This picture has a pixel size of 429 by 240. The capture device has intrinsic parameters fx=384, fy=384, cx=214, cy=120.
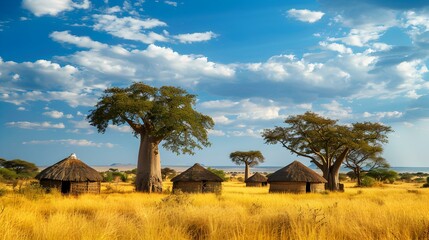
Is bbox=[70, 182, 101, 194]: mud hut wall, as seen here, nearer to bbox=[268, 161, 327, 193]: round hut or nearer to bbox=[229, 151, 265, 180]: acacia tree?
bbox=[268, 161, 327, 193]: round hut

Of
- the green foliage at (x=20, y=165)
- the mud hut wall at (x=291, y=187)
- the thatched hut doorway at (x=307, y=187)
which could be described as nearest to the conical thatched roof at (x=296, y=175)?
the mud hut wall at (x=291, y=187)

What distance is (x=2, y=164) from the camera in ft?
182

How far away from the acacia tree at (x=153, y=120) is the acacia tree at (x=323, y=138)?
33.9 feet

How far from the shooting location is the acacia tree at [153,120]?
88.1ft

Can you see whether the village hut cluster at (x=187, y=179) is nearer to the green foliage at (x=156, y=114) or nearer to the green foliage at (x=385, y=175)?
the green foliage at (x=156, y=114)

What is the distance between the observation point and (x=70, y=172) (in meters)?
25.2

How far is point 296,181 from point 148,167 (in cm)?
1201

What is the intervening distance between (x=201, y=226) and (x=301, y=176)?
24.9m

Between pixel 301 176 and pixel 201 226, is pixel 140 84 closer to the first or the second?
pixel 301 176

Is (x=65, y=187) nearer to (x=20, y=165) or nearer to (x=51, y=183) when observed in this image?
(x=51, y=183)

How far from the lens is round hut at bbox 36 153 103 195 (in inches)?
976

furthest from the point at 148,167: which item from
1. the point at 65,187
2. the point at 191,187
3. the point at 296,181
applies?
the point at 296,181

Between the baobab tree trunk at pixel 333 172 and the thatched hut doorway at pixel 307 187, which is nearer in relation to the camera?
the thatched hut doorway at pixel 307 187

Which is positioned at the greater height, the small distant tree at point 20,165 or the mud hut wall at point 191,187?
the small distant tree at point 20,165
